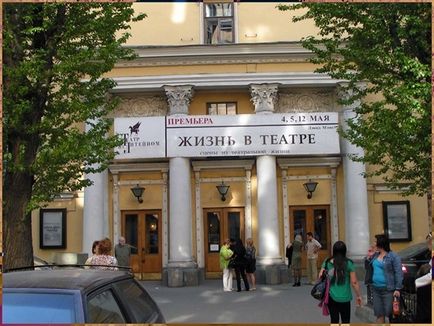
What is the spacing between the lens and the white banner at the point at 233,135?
65.5 feet

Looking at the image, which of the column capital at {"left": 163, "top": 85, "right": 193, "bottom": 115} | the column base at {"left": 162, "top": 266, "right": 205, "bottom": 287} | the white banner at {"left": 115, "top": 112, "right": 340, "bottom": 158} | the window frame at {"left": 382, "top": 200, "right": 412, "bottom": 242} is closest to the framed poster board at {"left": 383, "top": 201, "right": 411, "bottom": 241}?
the window frame at {"left": 382, "top": 200, "right": 412, "bottom": 242}

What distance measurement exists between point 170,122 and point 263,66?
3.84 metres

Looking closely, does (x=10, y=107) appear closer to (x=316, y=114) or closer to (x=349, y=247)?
(x=316, y=114)

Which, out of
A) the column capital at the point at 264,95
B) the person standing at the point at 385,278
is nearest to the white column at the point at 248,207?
the column capital at the point at 264,95

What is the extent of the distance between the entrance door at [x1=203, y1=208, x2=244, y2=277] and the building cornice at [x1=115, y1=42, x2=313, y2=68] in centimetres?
553

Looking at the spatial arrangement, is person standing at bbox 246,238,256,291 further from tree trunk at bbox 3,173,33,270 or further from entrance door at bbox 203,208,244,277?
tree trunk at bbox 3,173,33,270

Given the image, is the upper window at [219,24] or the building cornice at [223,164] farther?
the building cornice at [223,164]

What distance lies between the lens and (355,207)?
787 inches

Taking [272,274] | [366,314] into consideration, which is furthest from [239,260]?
[366,314]

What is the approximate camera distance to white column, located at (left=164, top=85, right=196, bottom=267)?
64.6 feet

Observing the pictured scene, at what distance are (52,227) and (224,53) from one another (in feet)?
28.9

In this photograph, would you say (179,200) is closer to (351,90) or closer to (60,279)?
(351,90)

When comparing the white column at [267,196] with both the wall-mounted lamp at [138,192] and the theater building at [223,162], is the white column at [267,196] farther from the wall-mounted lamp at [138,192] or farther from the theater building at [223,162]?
the wall-mounted lamp at [138,192]

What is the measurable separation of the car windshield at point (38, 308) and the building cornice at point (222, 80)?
54.4ft
